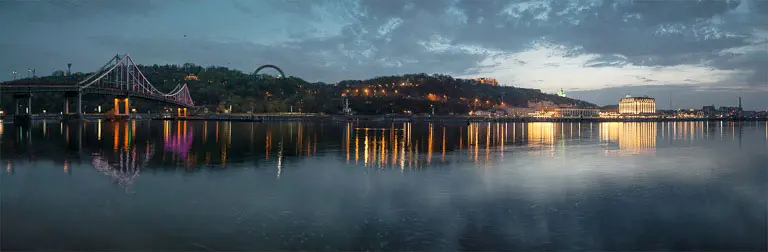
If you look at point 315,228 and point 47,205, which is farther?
point 47,205

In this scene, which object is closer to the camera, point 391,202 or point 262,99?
point 391,202

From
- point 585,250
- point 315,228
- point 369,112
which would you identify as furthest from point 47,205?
point 369,112

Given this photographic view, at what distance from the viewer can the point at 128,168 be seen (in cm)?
1972

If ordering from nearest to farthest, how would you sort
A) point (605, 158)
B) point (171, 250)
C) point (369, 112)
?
point (171, 250), point (605, 158), point (369, 112)

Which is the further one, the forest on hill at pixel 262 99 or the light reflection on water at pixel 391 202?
the forest on hill at pixel 262 99

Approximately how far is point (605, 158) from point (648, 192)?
11666mm

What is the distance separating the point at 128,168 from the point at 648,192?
17.3m

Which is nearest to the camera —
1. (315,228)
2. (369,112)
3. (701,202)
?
(315,228)

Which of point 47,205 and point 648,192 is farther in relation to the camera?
point 648,192

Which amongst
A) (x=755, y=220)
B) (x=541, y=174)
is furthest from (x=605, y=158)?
(x=755, y=220)

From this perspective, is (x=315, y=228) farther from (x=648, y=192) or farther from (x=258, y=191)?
(x=648, y=192)

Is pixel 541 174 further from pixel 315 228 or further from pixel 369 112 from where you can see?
pixel 369 112

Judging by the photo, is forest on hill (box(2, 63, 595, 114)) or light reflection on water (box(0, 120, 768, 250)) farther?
forest on hill (box(2, 63, 595, 114))

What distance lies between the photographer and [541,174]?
19547 mm
